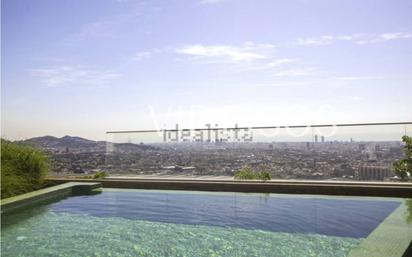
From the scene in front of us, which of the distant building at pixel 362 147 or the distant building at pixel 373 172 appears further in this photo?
the distant building at pixel 362 147

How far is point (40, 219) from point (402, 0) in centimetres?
660

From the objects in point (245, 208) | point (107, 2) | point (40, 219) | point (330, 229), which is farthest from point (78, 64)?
point (330, 229)

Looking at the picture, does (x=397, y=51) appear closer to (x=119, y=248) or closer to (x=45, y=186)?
(x=119, y=248)

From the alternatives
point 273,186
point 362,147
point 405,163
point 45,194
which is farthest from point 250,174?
point 45,194

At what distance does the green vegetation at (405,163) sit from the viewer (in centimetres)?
643

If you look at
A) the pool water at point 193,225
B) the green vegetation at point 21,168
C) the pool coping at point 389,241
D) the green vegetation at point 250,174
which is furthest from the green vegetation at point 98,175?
the pool coping at point 389,241

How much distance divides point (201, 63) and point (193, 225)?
4.76 m

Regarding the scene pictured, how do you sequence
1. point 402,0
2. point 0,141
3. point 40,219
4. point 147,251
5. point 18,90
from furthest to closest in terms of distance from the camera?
point 18,90 < point 0,141 < point 402,0 < point 40,219 < point 147,251

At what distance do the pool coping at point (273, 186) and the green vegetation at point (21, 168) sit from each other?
53 cm

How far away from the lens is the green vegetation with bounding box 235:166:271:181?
741 centimetres

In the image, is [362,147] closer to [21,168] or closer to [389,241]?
[389,241]

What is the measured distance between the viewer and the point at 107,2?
279 inches

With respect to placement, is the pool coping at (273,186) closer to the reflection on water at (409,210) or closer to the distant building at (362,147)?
the reflection on water at (409,210)

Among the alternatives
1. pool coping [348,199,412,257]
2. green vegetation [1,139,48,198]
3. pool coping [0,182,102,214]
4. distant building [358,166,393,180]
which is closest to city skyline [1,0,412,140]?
green vegetation [1,139,48,198]
